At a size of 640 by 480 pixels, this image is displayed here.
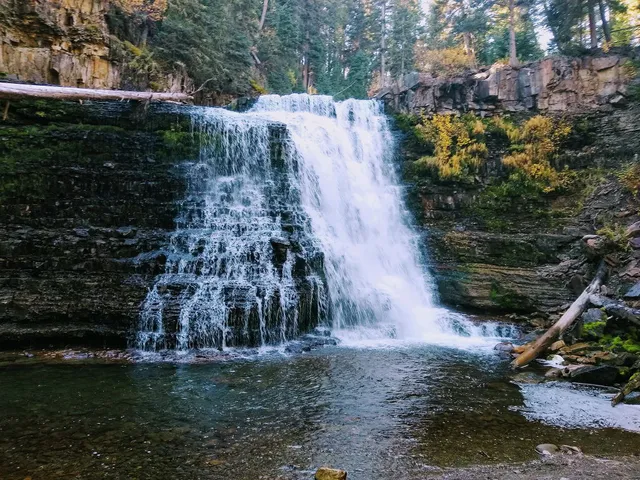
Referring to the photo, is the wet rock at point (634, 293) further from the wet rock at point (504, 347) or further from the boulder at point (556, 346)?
the wet rock at point (504, 347)

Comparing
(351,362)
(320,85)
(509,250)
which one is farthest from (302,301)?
(320,85)

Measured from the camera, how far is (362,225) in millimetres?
15750

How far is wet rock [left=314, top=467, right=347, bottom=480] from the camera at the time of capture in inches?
159

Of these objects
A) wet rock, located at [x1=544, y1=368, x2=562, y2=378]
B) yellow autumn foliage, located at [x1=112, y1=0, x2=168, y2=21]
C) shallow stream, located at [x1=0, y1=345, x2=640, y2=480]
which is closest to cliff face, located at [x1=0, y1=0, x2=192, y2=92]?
Answer: yellow autumn foliage, located at [x1=112, y1=0, x2=168, y2=21]

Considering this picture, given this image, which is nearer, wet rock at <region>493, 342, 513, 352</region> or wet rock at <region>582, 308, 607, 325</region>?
wet rock at <region>582, 308, 607, 325</region>

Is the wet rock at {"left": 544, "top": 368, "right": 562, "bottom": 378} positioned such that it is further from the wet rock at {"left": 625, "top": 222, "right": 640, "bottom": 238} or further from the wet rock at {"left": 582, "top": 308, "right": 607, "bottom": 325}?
the wet rock at {"left": 625, "top": 222, "right": 640, "bottom": 238}

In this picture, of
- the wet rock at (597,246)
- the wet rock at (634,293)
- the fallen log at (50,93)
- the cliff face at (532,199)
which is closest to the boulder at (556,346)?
the wet rock at (634,293)

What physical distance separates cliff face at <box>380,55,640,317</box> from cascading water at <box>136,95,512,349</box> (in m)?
1.37

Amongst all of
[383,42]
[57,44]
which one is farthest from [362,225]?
[383,42]

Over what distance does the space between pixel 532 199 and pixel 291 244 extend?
10.0 meters

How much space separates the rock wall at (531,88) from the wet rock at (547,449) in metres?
16.9

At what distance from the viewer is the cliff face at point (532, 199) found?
13.7m

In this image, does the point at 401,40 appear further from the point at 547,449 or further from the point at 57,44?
the point at 547,449

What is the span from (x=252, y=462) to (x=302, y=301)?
6.95 metres
